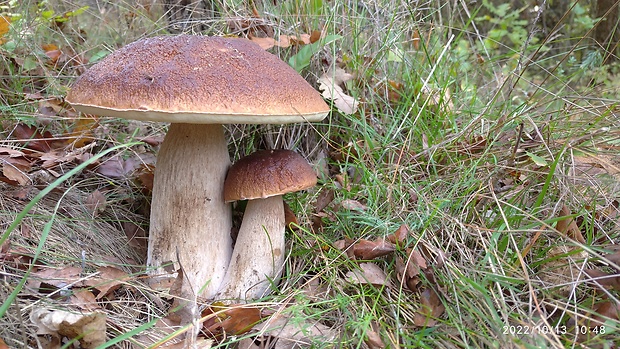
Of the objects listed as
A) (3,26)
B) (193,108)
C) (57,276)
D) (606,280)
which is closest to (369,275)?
(606,280)

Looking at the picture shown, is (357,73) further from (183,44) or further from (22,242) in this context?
(22,242)

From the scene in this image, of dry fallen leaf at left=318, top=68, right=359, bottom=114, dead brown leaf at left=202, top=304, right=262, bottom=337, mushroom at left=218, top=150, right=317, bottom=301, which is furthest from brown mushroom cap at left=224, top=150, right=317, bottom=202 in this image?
dry fallen leaf at left=318, top=68, right=359, bottom=114

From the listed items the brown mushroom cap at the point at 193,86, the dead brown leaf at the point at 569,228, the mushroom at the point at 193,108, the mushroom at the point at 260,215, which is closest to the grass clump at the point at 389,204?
the dead brown leaf at the point at 569,228

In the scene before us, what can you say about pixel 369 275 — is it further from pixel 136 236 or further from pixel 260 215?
pixel 136 236

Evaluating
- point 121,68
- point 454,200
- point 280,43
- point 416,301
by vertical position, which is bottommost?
point 416,301

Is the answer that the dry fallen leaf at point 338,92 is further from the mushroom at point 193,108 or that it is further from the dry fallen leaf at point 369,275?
the dry fallen leaf at point 369,275

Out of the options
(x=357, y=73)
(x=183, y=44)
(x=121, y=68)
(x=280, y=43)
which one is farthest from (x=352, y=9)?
(x=121, y=68)
